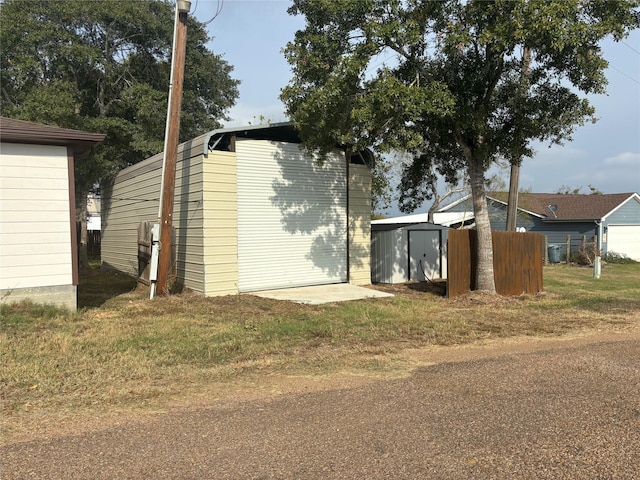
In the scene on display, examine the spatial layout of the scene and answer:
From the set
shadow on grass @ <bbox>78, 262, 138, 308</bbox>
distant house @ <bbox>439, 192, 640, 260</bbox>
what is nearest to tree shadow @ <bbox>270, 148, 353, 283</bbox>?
shadow on grass @ <bbox>78, 262, 138, 308</bbox>

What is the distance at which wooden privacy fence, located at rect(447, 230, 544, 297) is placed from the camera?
42.2 ft

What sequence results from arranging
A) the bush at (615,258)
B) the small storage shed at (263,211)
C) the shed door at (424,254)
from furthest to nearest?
the bush at (615,258)
the shed door at (424,254)
the small storage shed at (263,211)

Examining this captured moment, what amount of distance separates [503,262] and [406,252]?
375 centimetres

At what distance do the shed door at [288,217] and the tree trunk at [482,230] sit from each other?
155 inches

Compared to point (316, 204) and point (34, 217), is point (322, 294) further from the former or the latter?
point (34, 217)

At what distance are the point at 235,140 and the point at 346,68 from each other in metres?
3.70

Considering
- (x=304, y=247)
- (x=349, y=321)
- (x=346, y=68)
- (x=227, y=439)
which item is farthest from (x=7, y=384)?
(x=304, y=247)

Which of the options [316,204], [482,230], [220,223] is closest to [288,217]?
[316,204]

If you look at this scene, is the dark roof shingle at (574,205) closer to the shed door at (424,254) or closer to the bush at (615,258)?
the bush at (615,258)

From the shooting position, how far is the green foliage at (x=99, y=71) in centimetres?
1962

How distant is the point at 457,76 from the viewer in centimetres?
1216

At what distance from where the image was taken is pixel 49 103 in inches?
728

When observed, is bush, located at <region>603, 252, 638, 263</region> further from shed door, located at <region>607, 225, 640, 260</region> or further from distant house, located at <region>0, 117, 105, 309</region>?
Result: distant house, located at <region>0, 117, 105, 309</region>

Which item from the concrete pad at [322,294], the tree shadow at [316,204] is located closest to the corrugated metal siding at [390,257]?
the tree shadow at [316,204]
